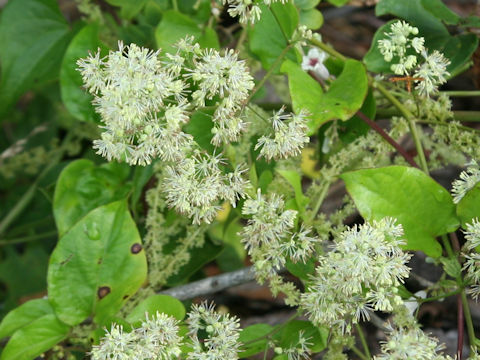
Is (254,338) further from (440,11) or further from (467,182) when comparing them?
(440,11)

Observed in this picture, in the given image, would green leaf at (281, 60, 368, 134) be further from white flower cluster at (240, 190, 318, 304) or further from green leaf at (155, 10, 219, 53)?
green leaf at (155, 10, 219, 53)

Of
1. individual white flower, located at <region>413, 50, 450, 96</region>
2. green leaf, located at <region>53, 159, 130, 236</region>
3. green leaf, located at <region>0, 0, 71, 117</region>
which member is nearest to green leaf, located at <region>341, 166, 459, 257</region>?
individual white flower, located at <region>413, 50, 450, 96</region>

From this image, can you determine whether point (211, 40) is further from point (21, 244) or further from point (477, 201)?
point (21, 244)

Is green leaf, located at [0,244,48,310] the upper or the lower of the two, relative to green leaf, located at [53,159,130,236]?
lower

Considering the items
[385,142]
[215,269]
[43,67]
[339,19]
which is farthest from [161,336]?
[339,19]

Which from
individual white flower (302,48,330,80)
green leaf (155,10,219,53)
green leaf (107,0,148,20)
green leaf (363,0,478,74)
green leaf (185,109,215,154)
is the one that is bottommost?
green leaf (107,0,148,20)

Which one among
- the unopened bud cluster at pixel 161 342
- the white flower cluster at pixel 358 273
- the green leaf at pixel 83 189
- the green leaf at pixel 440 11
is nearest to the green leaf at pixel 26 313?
the green leaf at pixel 83 189
